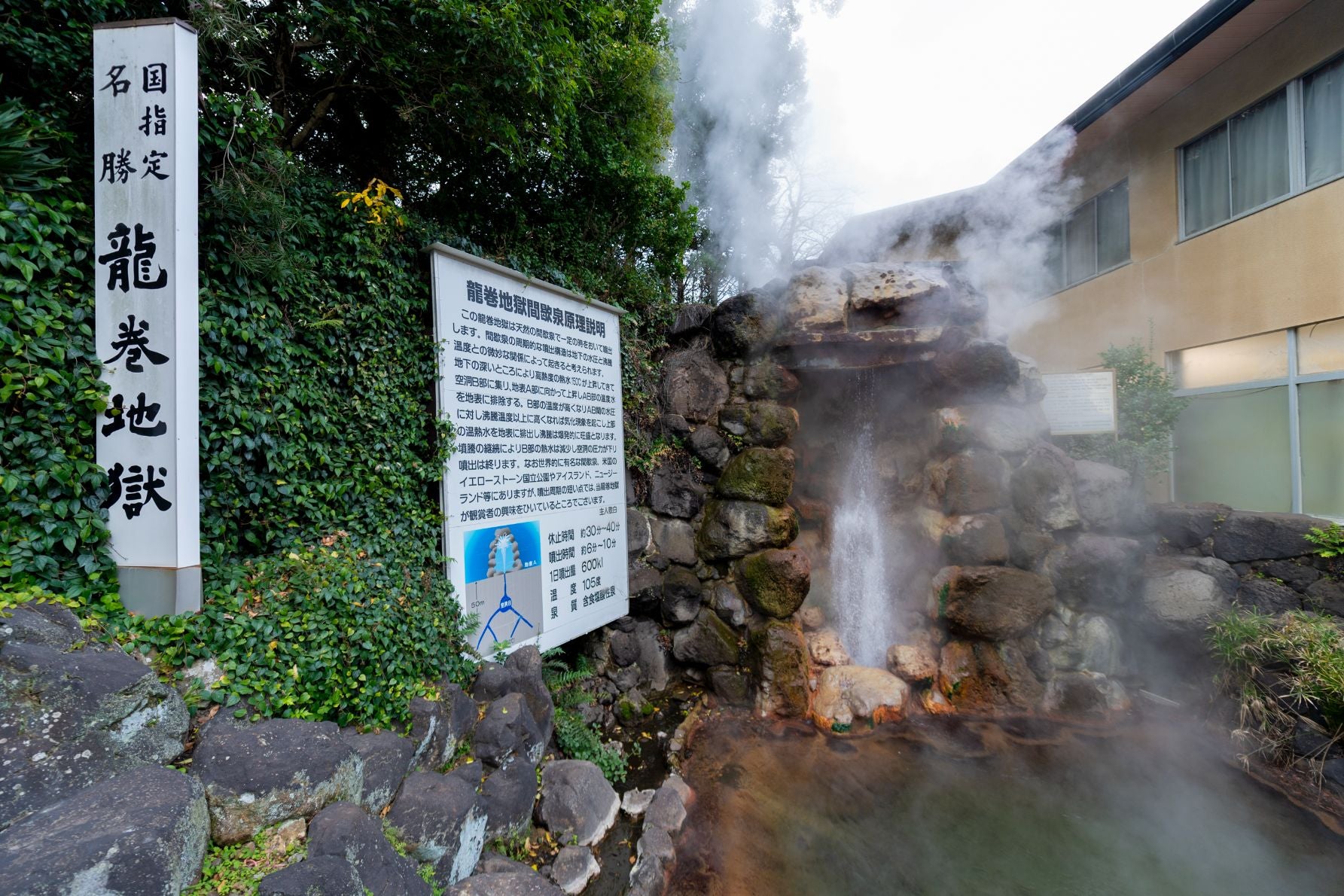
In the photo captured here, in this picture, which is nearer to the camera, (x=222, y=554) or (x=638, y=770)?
(x=222, y=554)

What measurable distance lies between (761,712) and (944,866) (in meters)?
2.21

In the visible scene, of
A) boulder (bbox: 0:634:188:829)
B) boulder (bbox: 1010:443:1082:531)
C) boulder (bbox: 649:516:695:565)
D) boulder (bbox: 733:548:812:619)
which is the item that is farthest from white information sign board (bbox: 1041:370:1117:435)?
boulder (bbox: 0:634:188:829)

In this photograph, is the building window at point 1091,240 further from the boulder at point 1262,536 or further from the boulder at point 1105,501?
the boulder at point 1262,536

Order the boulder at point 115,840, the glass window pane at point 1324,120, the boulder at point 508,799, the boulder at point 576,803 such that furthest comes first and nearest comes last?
the glass window pane at point 1324,120 → the boulder at point 576,803 → the boulder at point 508,799 → the boulder at point 115,840

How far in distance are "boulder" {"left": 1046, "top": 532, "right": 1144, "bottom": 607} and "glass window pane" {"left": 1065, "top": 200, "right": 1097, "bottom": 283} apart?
626 cm

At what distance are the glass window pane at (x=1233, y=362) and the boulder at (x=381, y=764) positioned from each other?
10413mm

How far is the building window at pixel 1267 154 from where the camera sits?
20.6 feet

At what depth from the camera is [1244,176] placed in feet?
23.6

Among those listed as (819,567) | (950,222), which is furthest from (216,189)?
(950,222)

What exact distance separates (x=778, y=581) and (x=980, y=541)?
2.33 meters

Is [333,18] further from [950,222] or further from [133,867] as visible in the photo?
[950,222]

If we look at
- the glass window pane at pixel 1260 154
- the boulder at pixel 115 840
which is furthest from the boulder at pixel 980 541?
the boulder at pixel 115 840

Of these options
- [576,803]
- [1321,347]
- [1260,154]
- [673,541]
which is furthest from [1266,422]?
[576,803]

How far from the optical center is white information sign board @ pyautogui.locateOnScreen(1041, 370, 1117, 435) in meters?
6.71
